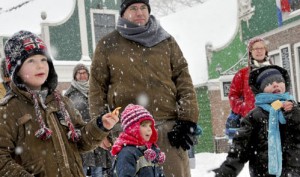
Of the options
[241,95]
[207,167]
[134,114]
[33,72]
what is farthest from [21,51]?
[207,167]

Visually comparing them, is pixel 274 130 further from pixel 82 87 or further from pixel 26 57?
pixel 82 87

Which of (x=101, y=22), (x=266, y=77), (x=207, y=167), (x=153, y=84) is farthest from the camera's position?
(x=101, y=22)

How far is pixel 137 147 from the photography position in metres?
4.10

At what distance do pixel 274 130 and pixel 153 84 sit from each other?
1.00m

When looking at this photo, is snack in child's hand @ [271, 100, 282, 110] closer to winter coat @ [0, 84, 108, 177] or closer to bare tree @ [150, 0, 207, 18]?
winter coat @ [0, 84, 108, 177]

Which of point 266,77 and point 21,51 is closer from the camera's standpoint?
point 21,51

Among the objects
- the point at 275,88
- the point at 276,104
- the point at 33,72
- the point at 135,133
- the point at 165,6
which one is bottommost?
the point at 135,133

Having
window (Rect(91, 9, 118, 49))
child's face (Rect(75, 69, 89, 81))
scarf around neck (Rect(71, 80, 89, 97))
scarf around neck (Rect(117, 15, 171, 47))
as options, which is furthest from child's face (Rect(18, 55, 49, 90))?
window (Rect(91, 9, 118, 49))

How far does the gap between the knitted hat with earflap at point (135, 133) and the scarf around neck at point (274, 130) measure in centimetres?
83

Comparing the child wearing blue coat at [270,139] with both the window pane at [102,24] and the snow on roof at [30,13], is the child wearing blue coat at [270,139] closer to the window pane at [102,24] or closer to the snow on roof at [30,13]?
the snow on roof at [30,13]

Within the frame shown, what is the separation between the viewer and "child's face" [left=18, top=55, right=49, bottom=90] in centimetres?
323

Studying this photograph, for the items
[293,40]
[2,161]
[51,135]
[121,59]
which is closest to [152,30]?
[121,59]

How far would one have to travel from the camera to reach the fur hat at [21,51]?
323 cm

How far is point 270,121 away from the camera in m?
4.14
